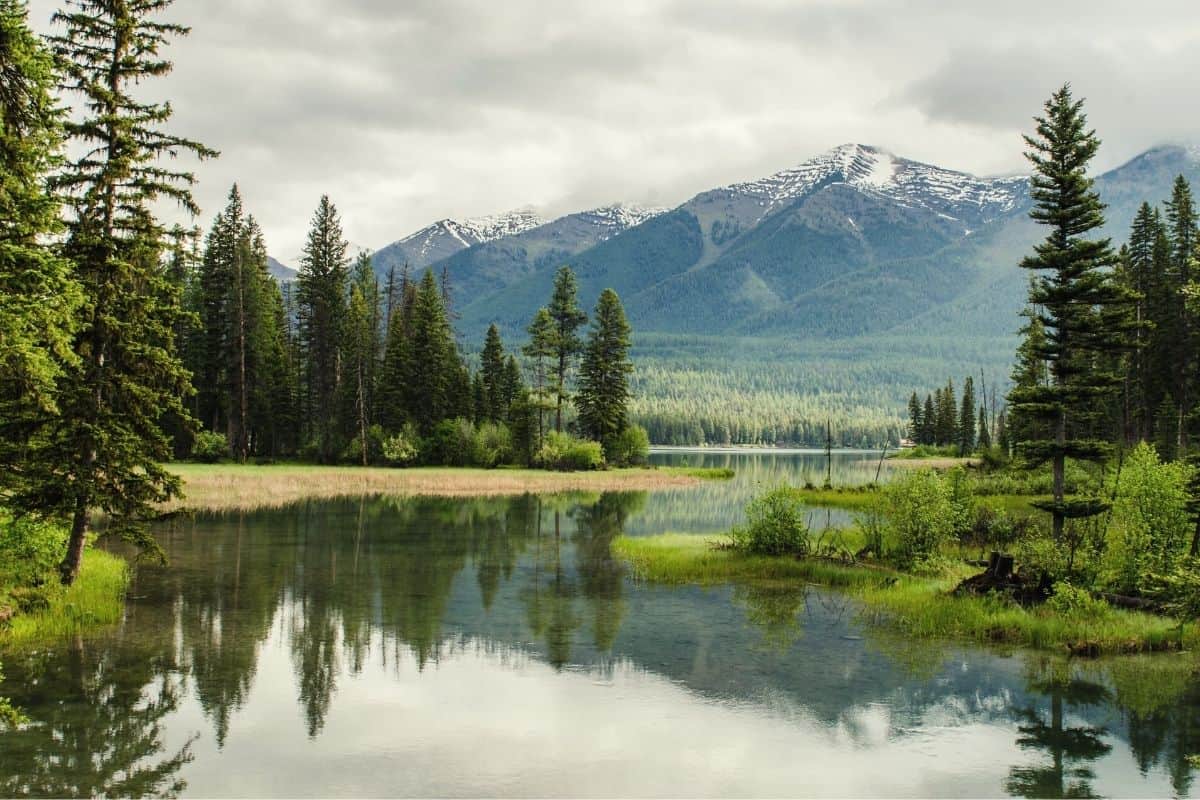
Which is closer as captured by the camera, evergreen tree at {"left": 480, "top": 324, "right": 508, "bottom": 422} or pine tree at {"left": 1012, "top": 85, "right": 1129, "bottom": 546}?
pine tree at {"left": 1012, "top": 85, "right": 1129, "bottom": 546}

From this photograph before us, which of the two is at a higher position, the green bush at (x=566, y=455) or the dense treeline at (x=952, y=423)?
the dense treeline at (x=952, y=423)

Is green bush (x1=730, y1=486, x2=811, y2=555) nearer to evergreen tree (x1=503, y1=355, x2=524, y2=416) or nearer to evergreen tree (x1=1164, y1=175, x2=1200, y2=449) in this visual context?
evergreen tree (x1=1164, y1=175, x2=1200, y2=449)

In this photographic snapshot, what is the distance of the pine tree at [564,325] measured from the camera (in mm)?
85250

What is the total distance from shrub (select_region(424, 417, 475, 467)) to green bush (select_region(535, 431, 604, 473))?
7110 millimetres

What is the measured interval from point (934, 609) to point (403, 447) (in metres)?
60.4

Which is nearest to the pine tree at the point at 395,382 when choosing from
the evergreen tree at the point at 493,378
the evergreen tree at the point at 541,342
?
the evergreen tree at the point at 493,378

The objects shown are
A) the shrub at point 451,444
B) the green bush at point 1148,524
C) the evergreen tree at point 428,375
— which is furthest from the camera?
the evergreen tree at point 428,375

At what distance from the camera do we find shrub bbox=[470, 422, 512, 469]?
80625 mm

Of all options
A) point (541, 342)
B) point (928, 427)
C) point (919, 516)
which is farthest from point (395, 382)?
point (928, 427)

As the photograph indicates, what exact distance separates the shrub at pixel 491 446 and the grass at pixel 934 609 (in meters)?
48.5

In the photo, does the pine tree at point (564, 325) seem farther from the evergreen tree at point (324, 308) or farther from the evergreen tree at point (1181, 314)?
the evergreen tree at point (1181, 314)

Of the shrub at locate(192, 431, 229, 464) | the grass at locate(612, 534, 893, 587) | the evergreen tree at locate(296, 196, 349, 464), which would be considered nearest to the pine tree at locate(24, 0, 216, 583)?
the grass at locate(612, 534, 893, 587)

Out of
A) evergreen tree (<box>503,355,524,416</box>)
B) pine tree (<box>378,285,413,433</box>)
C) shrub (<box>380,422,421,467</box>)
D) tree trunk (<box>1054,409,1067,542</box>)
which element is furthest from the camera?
evergreen tree (<box>503,355,524,416</box>)

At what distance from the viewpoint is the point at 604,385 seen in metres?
88.7
